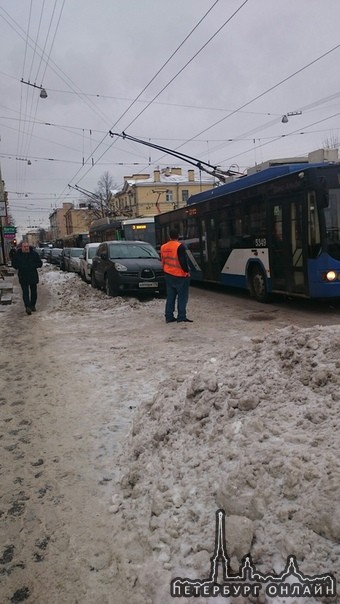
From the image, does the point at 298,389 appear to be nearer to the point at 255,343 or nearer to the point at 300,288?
the point at 255,343

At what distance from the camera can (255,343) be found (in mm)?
4449

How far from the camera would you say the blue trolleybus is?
29.9ft

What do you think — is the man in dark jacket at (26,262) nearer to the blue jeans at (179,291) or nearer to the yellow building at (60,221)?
the blue jeans at (179,291)

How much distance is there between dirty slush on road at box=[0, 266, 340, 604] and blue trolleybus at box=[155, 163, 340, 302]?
211 inches

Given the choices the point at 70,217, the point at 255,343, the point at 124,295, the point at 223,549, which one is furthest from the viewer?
the point at 70,217

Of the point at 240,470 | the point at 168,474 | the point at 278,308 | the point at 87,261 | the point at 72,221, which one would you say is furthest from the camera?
the point at 72,221

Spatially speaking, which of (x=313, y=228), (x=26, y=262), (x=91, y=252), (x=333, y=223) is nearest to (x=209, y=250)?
(x=313, y=228)

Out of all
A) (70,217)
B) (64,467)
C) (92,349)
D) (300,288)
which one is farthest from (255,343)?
(70,217)

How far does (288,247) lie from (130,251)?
18.1 feet

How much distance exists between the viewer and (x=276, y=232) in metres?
10.4

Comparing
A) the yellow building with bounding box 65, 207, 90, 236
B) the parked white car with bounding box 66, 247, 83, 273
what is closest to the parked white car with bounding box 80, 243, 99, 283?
the parked white car with bounding box 66, 247, 83, 273

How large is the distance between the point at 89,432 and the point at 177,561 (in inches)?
73.6

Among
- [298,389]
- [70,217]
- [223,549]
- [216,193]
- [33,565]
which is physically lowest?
[33,565]

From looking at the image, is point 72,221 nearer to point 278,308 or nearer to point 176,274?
point 278,308
